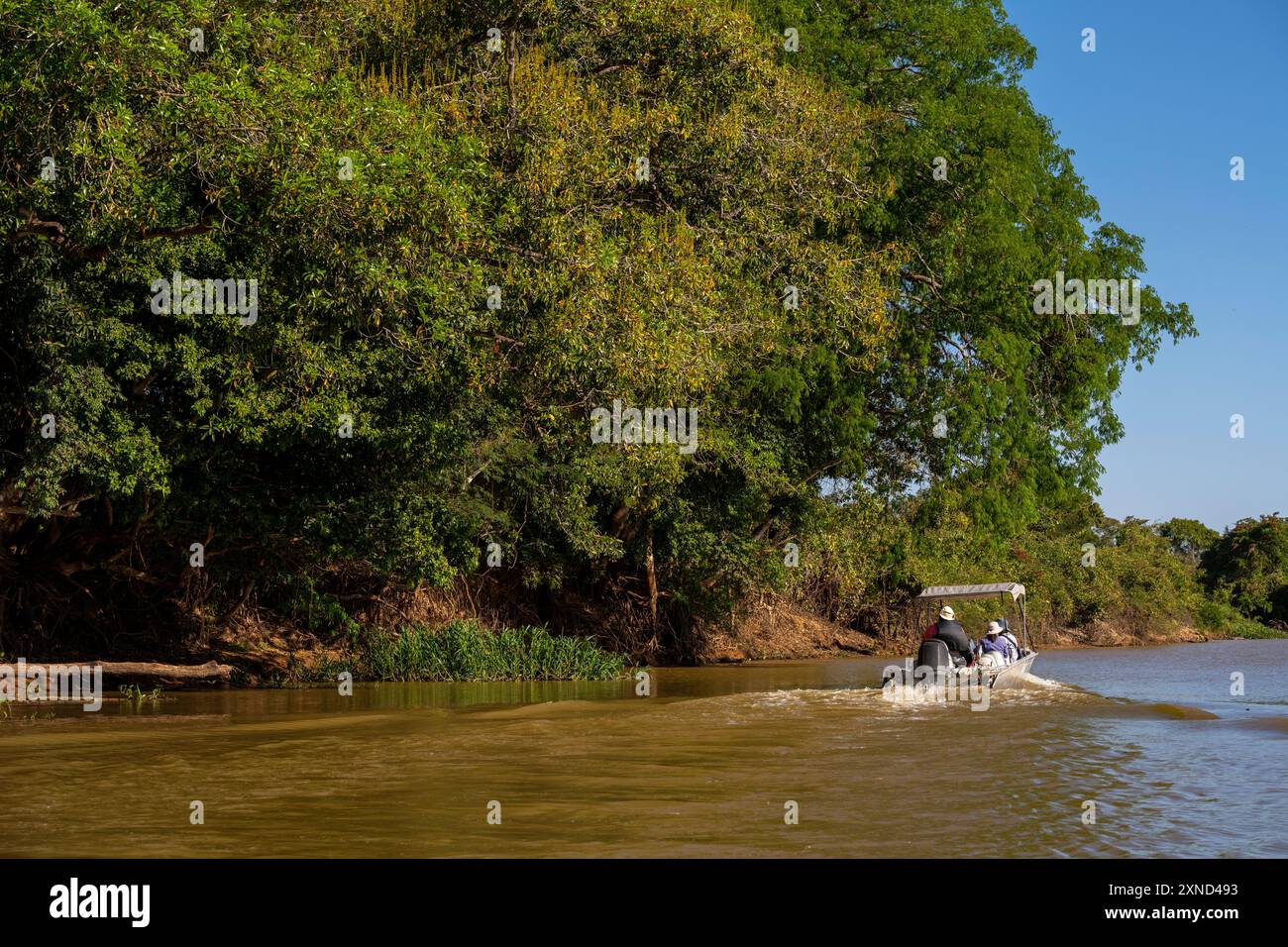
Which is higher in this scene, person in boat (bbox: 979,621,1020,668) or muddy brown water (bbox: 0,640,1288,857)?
person in boat (bbox: 979,621,1020,668)

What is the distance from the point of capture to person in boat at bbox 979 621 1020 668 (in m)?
22.8

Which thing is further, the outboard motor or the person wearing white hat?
the person wearing white hat

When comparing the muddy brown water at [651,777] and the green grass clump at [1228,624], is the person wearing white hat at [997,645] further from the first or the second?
the green grass clump at [1228,624]

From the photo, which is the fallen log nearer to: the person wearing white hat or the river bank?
the river bank

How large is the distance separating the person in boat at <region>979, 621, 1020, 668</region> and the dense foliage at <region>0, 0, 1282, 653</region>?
14.9 feet

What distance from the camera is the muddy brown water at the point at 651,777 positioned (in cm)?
845

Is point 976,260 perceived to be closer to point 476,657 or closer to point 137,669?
point 476,657

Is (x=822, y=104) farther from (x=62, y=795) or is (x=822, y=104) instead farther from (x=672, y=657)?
(x=62, y=795)

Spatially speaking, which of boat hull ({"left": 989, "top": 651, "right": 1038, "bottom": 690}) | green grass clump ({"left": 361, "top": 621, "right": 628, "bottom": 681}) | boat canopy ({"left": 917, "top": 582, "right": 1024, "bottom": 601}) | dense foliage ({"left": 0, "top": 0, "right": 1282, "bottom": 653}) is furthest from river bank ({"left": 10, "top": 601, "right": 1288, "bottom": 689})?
boat hull ({"left": 989, "top": 651, "right": 1038, "bottom": 690})

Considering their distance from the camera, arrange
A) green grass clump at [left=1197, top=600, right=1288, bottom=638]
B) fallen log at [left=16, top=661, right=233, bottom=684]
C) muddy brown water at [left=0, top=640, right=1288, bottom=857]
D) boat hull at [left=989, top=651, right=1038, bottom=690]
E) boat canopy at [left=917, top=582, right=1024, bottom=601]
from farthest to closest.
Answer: green grass clump at [left=1197, top=600, right=1288, bottom=638] < boat canopy at [left=917, top=582, right=1024, bottom=601] < boat hull at [left=989, top=651, right=1038, bottom=690] < fallen log at [left=16, top=661, right=233, bottom=684] < muddy brown water at [left=0, top=640, right=1288, bottom=857]

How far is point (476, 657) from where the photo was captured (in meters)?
25.5

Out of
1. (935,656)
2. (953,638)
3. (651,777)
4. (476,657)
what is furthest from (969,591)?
(651,777)

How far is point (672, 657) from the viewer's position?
3256cm

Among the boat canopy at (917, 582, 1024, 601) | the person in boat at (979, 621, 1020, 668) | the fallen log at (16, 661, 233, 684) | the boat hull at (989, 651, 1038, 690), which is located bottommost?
the boat hull at (989, 651, 1038, 690)
